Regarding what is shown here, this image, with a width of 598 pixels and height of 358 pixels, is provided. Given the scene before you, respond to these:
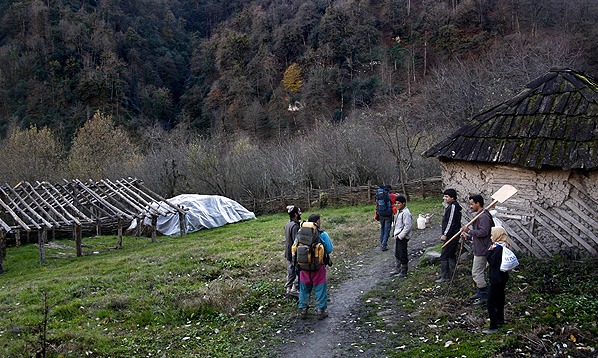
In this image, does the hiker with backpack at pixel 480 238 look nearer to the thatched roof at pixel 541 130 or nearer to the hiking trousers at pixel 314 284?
the hiking trousers at pixel 314 284

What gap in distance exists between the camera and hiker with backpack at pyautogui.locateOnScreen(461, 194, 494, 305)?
796 cm

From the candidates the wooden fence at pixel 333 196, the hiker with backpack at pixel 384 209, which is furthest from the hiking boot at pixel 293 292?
the wooden fence at pixel 333 196

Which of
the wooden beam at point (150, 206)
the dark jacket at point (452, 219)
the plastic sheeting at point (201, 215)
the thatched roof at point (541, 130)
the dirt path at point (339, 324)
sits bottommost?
the plastic sheeting at point (201, 215)

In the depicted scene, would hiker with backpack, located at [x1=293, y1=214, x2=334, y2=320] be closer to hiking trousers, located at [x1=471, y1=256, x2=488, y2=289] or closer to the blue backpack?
hiking trousers, located at [x1=471, y1=256, x2=488, y2=289]

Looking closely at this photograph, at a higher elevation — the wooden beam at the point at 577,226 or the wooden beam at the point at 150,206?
the wooden beam at the point at 577,226

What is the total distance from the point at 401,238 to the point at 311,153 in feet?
68.7

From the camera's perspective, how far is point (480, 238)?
8.09 meters

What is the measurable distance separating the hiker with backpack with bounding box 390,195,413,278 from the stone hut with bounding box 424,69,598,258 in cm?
182

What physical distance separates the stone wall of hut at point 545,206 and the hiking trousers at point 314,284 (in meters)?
4.74

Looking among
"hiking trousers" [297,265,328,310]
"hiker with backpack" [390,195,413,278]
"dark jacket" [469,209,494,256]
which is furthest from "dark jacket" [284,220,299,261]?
"dark jacket" [469,209,494,256]

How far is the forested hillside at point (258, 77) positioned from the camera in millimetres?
30703

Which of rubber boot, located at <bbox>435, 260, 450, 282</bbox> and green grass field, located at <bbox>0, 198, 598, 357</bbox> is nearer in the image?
green grass field, located at <bbox>0, 198, 598, 357</bbox>

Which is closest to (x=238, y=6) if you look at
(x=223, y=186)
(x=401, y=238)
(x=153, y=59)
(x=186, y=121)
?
(x=153, y=59)

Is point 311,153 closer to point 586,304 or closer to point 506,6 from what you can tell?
point 586,304
